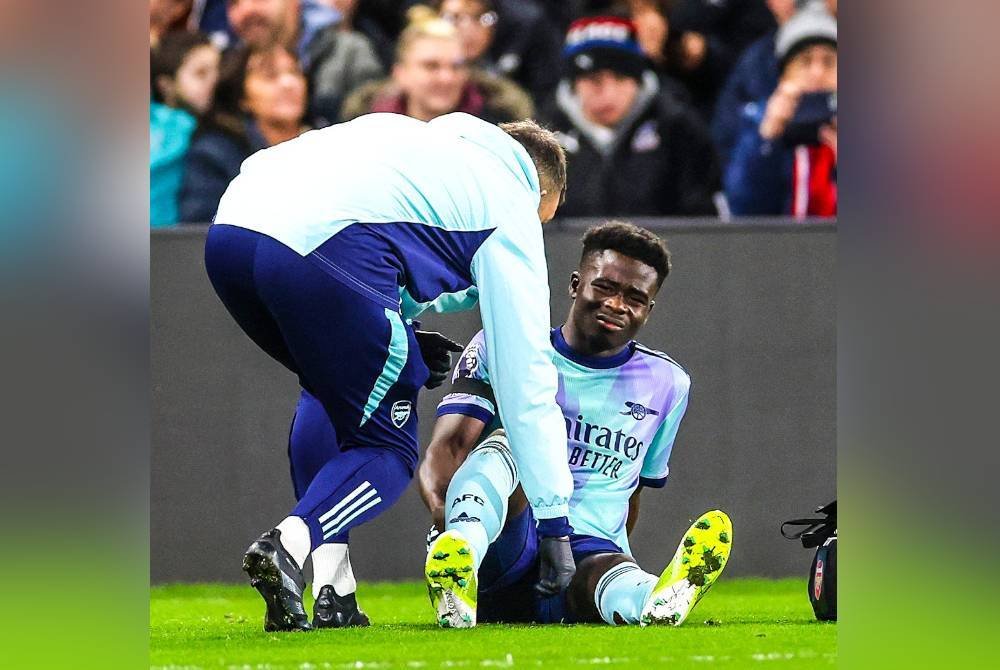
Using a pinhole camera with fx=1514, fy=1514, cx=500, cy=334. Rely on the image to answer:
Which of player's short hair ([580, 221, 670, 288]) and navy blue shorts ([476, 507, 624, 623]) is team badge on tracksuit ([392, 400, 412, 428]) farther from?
player's short hair ([580, 221, 670, 288])

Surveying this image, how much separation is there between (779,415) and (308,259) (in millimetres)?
3233

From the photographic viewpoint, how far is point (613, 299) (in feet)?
16.6

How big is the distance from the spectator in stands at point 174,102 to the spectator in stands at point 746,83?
2657 millimetres

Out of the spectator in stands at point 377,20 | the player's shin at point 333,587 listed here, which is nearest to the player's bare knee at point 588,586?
the player's shin at point 333,587

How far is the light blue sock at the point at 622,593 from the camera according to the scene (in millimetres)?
4383

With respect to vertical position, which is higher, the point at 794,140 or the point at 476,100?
the point at 476,100

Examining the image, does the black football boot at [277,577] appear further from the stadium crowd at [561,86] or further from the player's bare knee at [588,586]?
the stadium crowd at [561,86]

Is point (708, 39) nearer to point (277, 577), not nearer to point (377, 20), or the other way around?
point (377, 20)

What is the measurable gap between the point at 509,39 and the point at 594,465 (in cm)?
376

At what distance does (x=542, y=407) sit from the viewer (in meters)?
4.15

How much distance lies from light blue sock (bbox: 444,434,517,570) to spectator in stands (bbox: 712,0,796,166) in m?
3.61

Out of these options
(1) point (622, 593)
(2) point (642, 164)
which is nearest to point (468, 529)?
(1) point (622, 593)

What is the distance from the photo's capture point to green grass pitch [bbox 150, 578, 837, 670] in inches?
135
